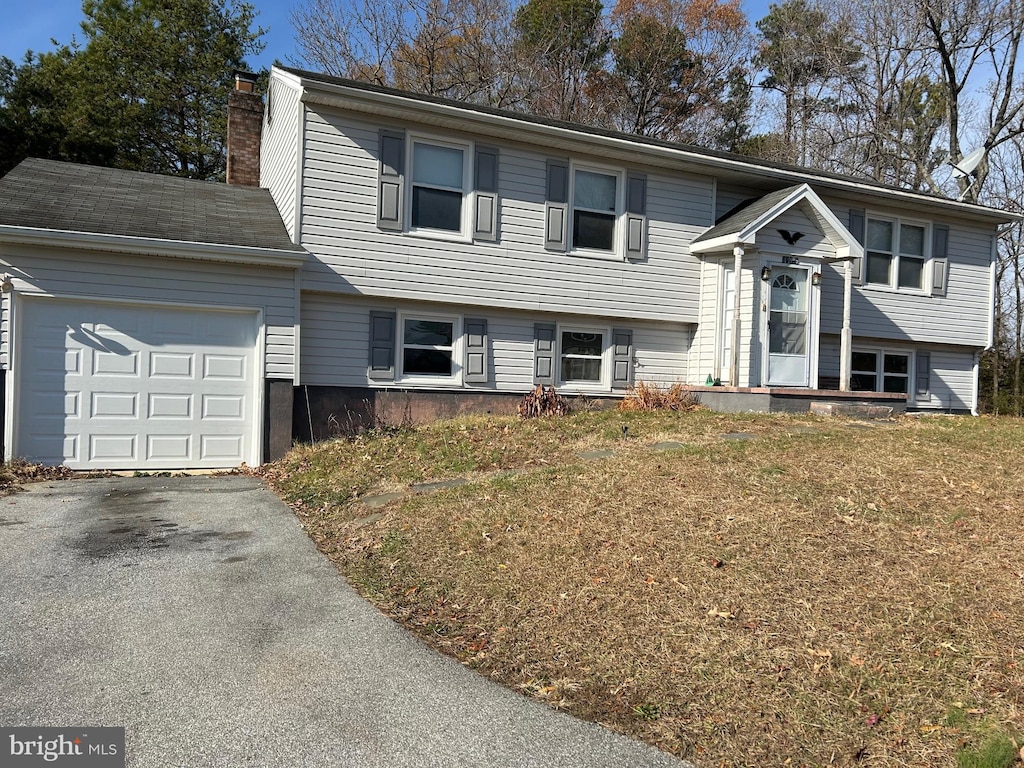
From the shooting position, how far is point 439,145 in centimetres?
1205

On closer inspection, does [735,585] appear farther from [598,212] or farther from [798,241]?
[798,241]

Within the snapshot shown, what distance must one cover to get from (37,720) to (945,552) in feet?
18.2

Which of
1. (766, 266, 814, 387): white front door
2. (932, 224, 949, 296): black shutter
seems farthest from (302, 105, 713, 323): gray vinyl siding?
(932, 224, 949, 296): black shutter

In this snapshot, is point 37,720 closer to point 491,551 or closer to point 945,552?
point 491,551

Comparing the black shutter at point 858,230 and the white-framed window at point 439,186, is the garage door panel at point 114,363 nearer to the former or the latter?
the white-framed window at point 439,186

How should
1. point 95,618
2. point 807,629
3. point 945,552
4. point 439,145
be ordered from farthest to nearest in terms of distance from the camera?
point 439,145 → point 945,552 → point 95,618 → point 807,629

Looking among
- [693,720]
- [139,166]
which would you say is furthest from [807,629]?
[139,166]

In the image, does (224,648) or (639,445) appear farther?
(639,445)

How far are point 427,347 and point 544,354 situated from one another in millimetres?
2096

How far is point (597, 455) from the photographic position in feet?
28.3

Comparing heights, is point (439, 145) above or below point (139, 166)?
below

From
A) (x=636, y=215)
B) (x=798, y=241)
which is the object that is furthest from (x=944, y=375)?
(x=636, y=215)

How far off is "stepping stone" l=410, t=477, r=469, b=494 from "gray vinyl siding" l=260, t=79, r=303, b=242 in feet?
16.2

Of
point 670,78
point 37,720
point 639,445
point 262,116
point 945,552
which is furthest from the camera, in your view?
point 670,78
